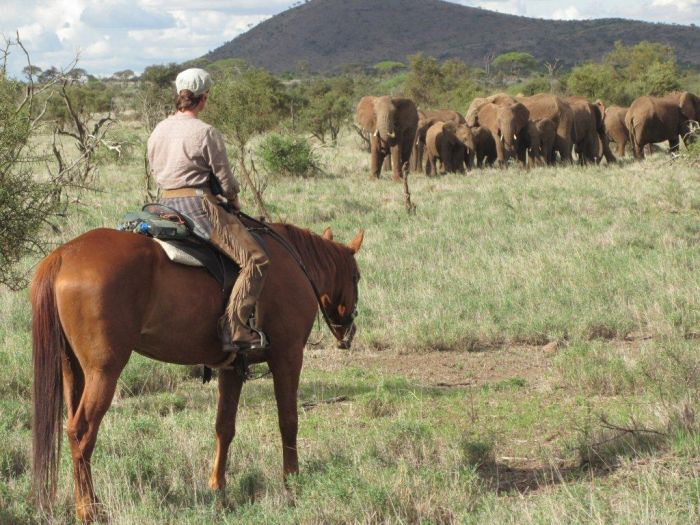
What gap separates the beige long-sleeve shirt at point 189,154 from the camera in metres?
5.55

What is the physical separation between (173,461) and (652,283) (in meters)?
6.69

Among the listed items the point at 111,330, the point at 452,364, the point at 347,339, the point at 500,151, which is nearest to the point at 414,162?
the point at 500,151

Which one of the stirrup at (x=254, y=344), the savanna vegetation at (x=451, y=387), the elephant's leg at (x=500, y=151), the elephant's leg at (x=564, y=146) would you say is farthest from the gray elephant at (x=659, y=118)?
the stirrup at (x=254, y=344)

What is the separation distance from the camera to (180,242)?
5.44 metres

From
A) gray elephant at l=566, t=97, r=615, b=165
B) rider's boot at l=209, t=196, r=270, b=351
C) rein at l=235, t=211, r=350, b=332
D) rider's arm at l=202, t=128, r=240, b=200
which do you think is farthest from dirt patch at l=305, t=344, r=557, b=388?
gray elephant at l=566, t=97, r=615, b=165

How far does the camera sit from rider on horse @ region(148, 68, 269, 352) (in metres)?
5.46

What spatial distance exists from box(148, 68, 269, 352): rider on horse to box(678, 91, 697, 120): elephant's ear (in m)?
26.7

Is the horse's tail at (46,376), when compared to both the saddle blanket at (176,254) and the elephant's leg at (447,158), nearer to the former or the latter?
the saddle blanket at (176,254)

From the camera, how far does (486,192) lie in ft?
63.1

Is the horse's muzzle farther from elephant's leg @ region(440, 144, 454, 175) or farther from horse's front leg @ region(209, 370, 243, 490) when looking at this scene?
elephant's leg @ region(440, 144, 454, 175)

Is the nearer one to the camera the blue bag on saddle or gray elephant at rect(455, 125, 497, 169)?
the blue bag on saddle

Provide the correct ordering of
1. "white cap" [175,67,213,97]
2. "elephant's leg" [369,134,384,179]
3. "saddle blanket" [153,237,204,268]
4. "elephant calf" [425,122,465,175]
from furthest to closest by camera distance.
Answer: "elephant calf" [425,122,465,175] → "elephant's leg" [369,134,384,179] → "white cap" [175,67,213,97] → "saddle blanket" [153,237,204,268]

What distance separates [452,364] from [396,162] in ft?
52.5

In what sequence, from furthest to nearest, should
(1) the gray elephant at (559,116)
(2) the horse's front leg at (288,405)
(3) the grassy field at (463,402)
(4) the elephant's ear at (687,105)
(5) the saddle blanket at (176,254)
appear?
(4) the elephant's ear at (687,105)
(1) the gray elephant at (559,116)
(2) the horse's front leg at (288,405)
(5) the saddle blanket at (176,254)
(3) the grassy field at (463,402)
